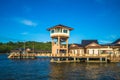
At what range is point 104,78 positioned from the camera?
34.6m

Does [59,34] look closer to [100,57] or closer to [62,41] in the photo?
[62,41]

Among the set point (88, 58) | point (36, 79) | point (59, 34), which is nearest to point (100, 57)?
point (88, 58)

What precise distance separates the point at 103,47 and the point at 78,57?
379 inches

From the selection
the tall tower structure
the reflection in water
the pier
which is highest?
the tall tower structure

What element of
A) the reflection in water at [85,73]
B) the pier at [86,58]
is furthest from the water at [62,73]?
the pier at [86,58]

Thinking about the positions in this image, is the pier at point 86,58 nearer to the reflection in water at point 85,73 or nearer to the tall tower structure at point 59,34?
the tall tower structure at point 59,34

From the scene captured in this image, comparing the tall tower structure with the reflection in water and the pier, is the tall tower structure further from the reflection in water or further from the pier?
the reflection in water

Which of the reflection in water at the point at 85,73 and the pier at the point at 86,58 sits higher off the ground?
the pier at the point at 86,58

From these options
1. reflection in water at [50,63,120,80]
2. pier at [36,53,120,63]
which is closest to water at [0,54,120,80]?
reflection in water at [50,63,120,80]

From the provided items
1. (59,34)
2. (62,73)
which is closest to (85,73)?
(62,73)

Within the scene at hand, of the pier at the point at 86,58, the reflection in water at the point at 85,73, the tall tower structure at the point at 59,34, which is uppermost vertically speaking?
the tall tower structure at the point at 59,34

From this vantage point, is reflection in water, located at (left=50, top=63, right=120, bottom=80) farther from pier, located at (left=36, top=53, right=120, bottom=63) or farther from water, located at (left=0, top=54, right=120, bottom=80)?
pier, located at (left=36, top=53, right=120, bottom=63)

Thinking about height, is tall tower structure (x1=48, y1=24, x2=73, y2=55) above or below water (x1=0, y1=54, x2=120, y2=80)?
above

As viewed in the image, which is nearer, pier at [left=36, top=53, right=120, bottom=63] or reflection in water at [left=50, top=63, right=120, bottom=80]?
reflection in water at [left=50, top=63, right=120, bottom=80]
